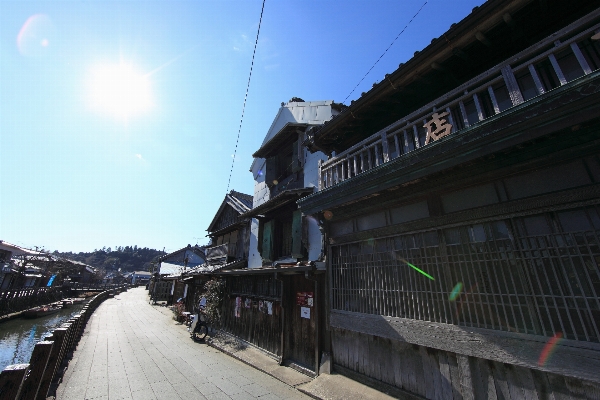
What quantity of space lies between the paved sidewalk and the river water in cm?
309

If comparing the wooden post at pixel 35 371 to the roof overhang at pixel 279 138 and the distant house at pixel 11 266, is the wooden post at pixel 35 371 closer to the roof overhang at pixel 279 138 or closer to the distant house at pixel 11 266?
the roof overhang at pixel 279 138

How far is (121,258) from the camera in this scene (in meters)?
121

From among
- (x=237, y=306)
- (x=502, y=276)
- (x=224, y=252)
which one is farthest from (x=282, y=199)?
(x=224, y=252)

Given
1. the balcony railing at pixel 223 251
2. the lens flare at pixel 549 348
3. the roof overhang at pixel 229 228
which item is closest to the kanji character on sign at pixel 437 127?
the lens flare at pixel 549 348

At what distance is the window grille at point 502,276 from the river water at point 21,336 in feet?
49.9

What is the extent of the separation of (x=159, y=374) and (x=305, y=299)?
16.0 ft

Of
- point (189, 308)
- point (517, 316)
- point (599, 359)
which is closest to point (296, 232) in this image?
point (517, 316)

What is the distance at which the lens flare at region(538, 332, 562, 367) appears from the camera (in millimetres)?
3205

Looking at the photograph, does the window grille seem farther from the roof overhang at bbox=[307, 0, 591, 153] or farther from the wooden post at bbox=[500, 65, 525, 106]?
the roof overhang at bbox=[307, 0, 591, 153]

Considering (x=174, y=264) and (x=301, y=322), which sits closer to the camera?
(x=301, y=322)

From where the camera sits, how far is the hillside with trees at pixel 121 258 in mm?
110438

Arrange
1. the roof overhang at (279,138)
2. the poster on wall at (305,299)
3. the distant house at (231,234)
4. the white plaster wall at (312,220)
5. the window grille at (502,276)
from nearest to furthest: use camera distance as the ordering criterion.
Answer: the window grille at (502,276) < the poster on wall at (305,299) < the white plaster wall at (312,220) < the roof overhang at (279,138) < the distant house at (231,234)

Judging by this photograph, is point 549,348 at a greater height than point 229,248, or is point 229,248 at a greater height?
point 229,248

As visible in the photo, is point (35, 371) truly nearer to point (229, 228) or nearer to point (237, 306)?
point (237, 306)
